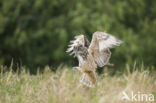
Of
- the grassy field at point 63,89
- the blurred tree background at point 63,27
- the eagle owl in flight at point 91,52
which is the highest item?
the blurred tree background at point 63,27

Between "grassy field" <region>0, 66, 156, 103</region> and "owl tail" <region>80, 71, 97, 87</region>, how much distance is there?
0.21 ft

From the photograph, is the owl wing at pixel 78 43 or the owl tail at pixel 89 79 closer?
the owl wing at pixel 78 43

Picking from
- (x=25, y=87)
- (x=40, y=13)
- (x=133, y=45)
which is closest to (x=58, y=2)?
(x=40, y=13)

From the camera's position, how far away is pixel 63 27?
48.7 ft

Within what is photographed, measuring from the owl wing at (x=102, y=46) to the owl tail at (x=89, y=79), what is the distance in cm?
34

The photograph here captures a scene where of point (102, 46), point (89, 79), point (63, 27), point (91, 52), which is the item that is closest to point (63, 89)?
point (89, 79)

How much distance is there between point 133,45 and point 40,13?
4.01 meters

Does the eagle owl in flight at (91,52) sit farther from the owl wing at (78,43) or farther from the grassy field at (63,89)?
the grassy field at (63,89)

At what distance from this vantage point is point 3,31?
51.2ft

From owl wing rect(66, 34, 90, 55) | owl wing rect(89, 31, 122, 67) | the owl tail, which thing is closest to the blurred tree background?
owl wing rect(89, 31, 122, 67)

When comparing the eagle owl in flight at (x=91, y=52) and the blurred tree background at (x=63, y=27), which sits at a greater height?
the blurred tree background at (x=63, y=27)

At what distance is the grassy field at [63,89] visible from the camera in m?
4.76

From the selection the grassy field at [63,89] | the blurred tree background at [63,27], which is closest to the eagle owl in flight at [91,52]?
the grassy field at [63,89]

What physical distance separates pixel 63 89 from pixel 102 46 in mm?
1586
